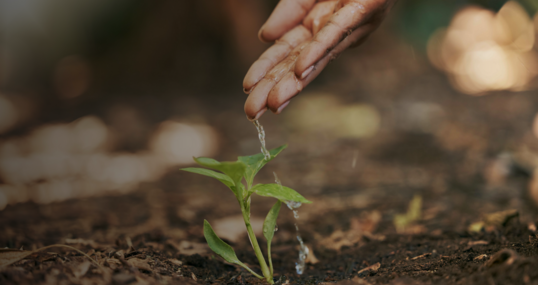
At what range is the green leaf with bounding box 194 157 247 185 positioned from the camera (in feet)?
4.07

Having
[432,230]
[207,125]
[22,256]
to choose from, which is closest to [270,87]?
[22,256]

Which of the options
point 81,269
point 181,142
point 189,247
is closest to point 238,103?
point 181,142

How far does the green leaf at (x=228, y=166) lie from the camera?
4.07ft

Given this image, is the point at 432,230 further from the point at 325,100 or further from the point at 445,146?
the point at 325,100

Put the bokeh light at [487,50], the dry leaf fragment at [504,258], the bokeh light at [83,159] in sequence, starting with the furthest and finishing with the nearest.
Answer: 1. the bokeh light at [487,50]
2. the bokeh light at [83,159]
3. the dry leaf fragment at [504,258]

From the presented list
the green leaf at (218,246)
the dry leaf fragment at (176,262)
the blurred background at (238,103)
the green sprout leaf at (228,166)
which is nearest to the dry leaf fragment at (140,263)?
the dry leaf fragment at (176,262)

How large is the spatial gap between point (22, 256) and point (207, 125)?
450cm

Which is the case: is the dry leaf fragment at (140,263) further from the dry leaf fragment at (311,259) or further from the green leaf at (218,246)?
the dry leaf fragment at (311,259)

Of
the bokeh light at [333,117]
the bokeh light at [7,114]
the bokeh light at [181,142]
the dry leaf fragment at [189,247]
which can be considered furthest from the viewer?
the bokeh light at [7,114]

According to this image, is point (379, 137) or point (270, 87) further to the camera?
point (379, 137)

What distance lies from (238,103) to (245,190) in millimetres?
5475

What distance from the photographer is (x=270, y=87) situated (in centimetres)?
172

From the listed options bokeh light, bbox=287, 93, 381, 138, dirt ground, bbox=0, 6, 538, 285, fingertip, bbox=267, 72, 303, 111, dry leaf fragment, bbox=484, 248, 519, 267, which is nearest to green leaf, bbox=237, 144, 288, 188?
fingertip, bbox=267, 72, 303, 111

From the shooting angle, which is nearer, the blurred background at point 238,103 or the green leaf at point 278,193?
the green leaf at point 278,193
